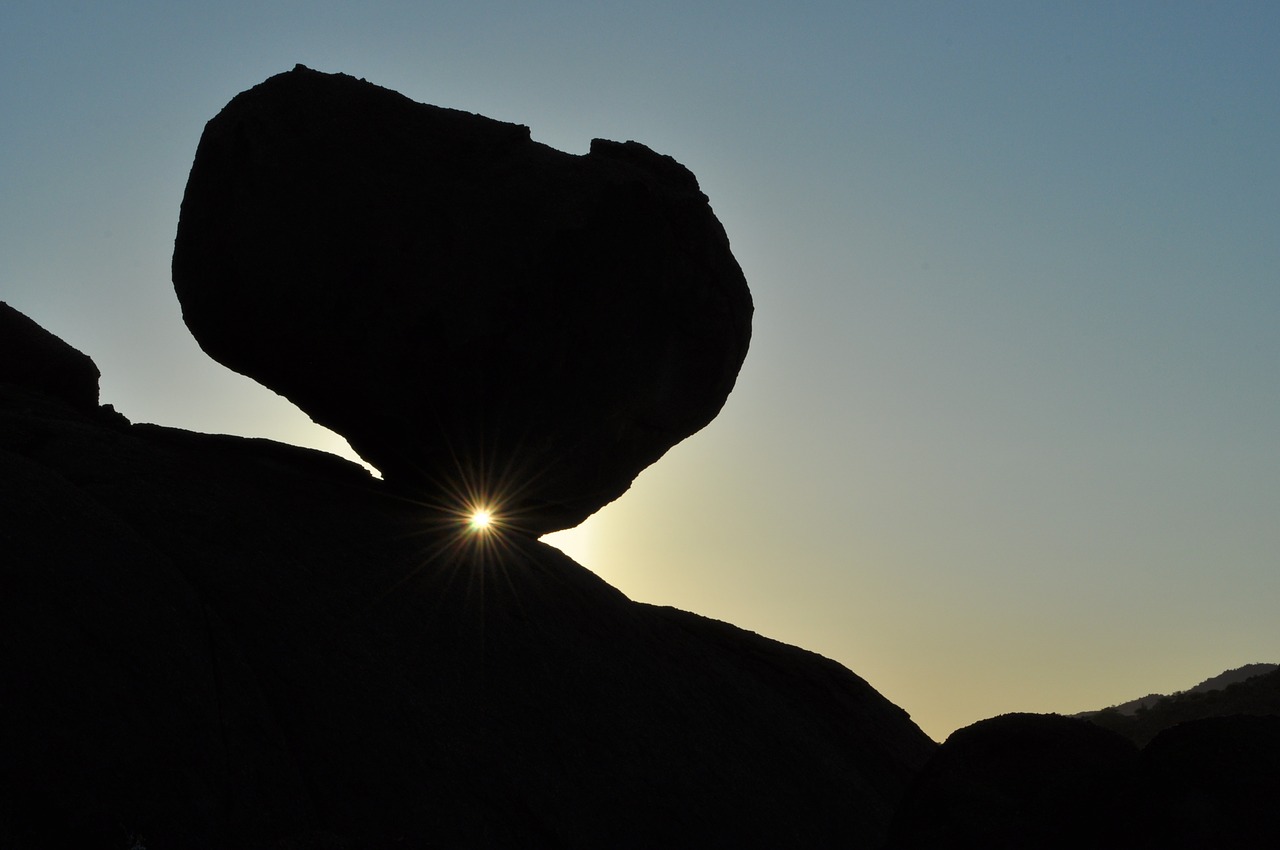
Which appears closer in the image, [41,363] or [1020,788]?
[1020,788]

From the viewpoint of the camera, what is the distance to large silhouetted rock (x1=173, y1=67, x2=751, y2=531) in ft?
36.3

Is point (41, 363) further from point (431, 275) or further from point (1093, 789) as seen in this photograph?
point (1093, 789)

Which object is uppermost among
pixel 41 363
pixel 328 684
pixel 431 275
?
pixel 41 363

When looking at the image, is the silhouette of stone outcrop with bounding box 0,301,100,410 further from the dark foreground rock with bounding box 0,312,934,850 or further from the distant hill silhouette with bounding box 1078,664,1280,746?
the distant hill silhouette with bounding box 1078,664,1280,746

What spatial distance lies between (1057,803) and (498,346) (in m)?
6.46

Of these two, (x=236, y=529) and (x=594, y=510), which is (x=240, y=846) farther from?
(x=594, y=510)

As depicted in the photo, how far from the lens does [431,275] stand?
11039 millimetres

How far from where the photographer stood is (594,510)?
44.8ft

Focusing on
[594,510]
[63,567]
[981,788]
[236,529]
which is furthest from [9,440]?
[981,788]

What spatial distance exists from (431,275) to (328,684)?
4.33 meters

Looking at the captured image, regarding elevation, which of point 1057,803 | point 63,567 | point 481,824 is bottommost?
point 1057,803

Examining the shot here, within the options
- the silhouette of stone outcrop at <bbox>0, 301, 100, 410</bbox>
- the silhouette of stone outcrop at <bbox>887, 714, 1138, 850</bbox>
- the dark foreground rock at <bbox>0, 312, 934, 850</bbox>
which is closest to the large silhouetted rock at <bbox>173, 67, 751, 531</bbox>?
the dark foreground rock at <bbox>0, 312, 934, 850</bbox>

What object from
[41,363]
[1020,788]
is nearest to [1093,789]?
[1020,788]

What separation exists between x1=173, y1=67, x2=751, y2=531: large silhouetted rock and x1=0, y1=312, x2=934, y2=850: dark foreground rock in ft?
3.19
